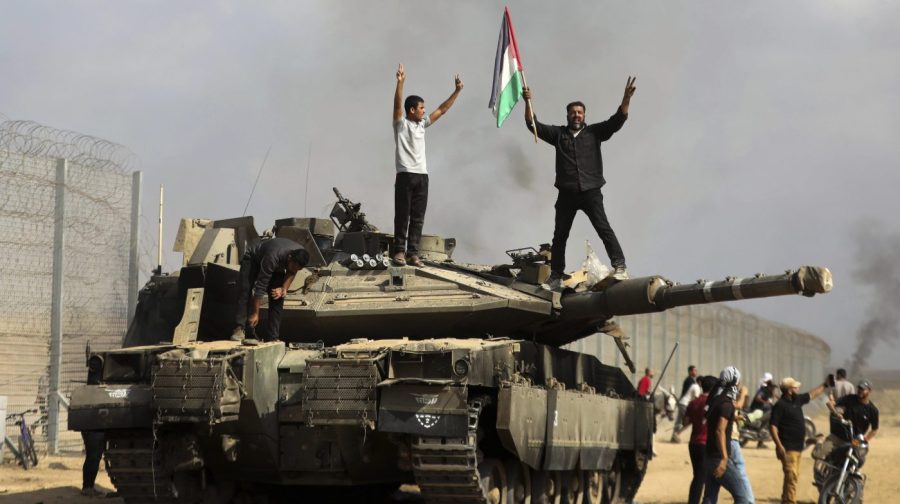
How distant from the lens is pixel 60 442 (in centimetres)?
2067

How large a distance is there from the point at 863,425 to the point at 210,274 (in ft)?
29.7

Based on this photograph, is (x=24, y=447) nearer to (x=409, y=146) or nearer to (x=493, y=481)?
(x=409, y=146)

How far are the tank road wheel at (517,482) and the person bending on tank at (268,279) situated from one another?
269cm

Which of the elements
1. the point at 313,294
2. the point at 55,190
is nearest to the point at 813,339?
the point at 55,190

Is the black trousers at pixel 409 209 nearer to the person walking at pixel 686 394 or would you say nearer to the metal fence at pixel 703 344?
the person walking at pixel 686 394

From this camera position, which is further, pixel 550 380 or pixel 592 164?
pixel 592 164

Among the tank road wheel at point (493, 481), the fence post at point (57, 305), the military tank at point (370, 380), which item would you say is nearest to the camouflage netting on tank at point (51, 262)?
the fence post at point (57, 305)

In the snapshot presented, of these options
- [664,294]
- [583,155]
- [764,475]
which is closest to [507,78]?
[583,155]

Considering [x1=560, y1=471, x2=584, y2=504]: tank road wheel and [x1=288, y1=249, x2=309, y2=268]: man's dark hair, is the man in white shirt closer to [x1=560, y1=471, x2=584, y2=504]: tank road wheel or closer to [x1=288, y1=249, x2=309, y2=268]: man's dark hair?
[x1=560, y1=471, x2=584, y2=504]: tank road wheel

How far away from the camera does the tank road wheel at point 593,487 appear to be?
15188 millimetres

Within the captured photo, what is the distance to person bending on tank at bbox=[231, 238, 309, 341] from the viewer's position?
42.6 feet

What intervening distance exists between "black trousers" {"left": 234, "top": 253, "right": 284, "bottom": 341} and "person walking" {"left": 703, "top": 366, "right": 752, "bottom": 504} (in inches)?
178

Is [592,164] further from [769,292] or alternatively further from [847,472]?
[847,472]

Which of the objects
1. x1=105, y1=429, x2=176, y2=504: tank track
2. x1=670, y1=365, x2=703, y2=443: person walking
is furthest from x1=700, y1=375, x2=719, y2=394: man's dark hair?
x1=670, y1=365, x2=703, y2=443: person walking
